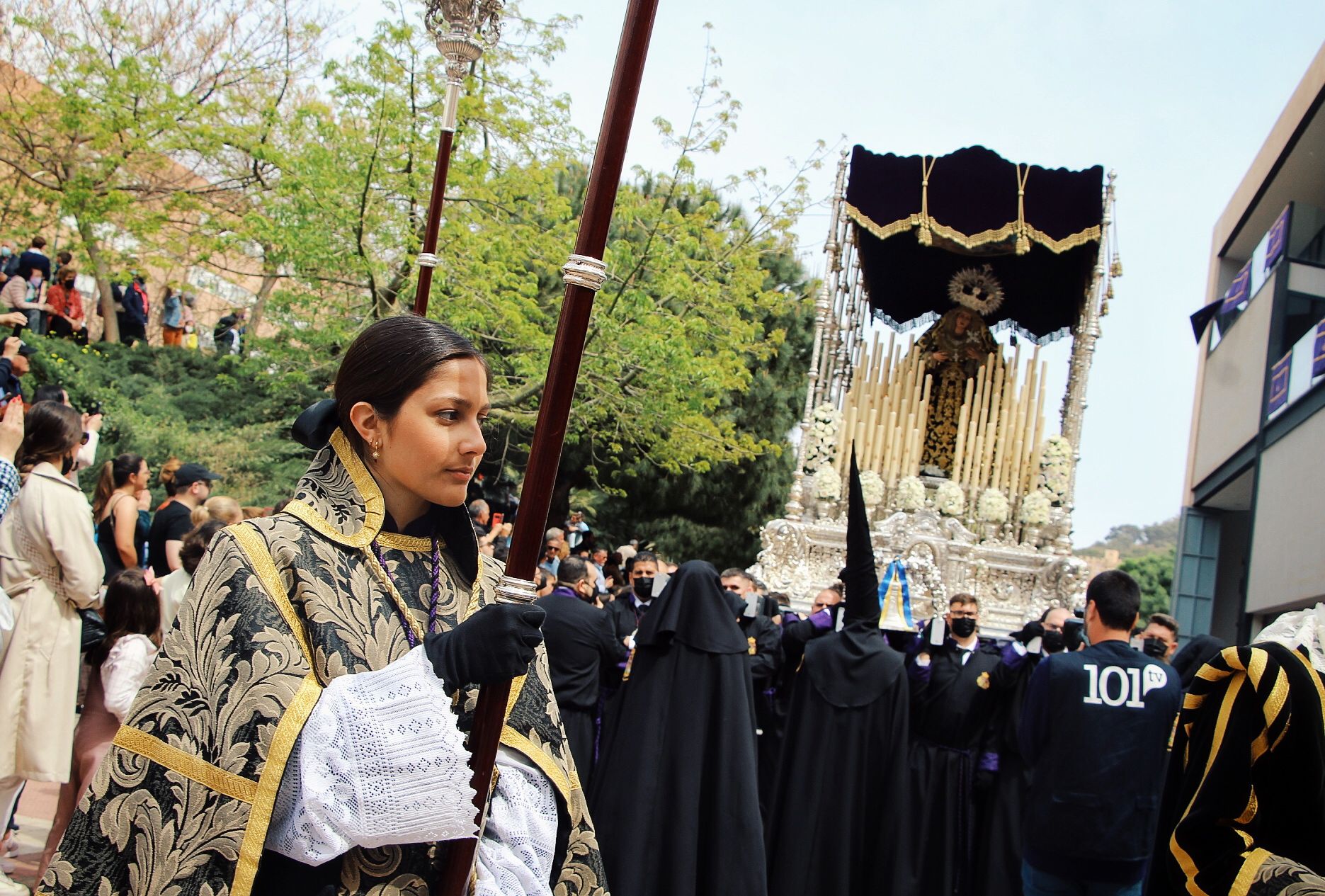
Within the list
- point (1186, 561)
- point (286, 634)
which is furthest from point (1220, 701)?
point (1186, 561)

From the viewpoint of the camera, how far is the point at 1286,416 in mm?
13852

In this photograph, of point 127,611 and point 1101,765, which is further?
point 1101,765

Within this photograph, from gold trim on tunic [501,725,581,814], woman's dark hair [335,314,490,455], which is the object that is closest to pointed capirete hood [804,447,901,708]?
gold trim on tunic [501,725,581,814]

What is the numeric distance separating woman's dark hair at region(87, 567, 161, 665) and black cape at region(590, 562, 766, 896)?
212 centimetres

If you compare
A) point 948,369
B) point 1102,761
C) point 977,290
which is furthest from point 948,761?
point 977,290

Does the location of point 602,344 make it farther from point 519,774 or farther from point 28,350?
point 519,774

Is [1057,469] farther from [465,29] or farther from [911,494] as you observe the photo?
[465,29]

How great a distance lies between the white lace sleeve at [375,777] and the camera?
180 cm

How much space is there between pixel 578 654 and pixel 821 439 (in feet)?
23.5

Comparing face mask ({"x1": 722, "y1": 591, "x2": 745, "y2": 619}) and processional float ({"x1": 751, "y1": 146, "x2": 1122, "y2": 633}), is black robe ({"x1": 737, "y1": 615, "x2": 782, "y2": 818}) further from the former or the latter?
processional float ({"x1": 751, "y1": 146, "x2": 1122, "y2": 633})

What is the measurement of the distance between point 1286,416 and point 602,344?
25.8ft

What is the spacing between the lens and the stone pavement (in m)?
4.95

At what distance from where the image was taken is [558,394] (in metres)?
1.90

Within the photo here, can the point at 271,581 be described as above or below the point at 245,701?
above
